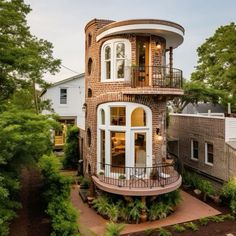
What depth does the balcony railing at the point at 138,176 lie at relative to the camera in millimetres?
10967

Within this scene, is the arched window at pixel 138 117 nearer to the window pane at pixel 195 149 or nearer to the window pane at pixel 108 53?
the window pane at pixel 108 53

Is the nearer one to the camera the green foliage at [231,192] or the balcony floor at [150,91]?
the balcony floor at [150,91]

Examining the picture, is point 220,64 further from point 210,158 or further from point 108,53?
point 108,53

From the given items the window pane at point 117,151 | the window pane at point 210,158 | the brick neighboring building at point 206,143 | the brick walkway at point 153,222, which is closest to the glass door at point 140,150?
the window pane at point 117,151

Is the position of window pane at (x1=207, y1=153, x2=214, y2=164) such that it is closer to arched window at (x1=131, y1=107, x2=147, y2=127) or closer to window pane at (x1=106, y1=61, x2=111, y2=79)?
arched window at (x1=131, y1=107, x2=147, y2=127)

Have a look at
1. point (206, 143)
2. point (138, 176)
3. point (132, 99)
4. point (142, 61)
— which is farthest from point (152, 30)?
point (206, 143)

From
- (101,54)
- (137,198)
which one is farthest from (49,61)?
(137,198)

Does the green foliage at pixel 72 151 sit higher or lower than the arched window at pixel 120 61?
lower

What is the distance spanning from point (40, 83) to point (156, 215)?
12.7 m

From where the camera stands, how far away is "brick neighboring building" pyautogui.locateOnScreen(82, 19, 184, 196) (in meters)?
11.3

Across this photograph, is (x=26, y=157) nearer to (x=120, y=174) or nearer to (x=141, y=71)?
(x=120, y=174)

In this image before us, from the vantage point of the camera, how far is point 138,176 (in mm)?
11570

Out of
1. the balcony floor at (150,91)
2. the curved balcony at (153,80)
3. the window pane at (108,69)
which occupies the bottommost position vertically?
the balcony floor at (150,91)

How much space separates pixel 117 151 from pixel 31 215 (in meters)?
4.69
